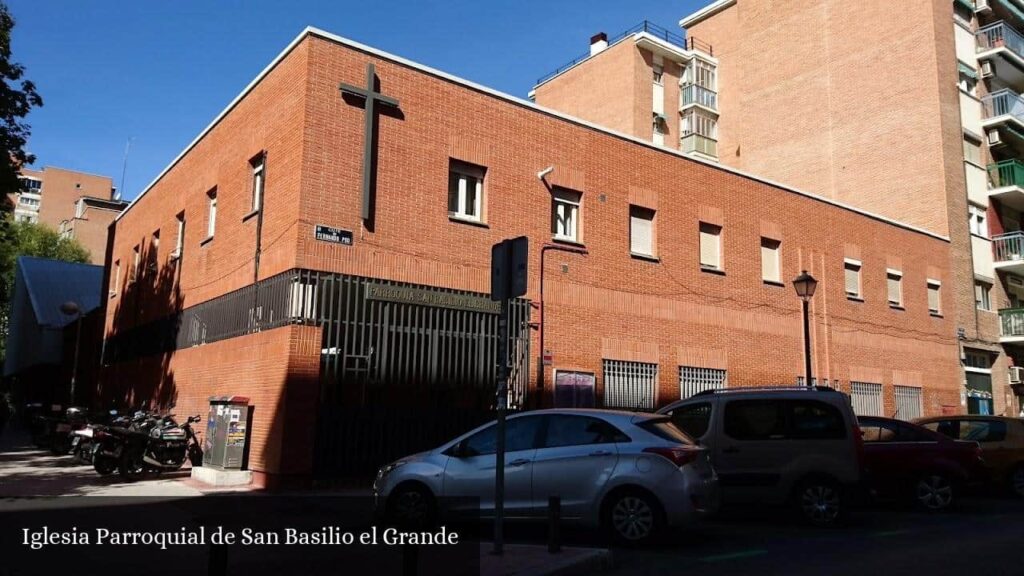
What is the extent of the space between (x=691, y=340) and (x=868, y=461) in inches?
268

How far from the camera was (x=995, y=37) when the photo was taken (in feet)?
104

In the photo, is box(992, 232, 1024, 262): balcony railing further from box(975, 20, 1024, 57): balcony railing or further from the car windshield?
the car windshield

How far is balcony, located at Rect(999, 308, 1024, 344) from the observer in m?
29.2

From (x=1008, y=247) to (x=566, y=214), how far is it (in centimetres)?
2166

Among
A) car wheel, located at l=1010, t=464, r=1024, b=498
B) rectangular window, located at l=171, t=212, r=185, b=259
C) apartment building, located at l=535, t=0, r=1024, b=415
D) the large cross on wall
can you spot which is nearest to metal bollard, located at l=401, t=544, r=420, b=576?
the large cross on wall

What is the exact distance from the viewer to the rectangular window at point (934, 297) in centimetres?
2672

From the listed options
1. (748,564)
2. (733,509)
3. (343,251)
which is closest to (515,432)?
(748,564)

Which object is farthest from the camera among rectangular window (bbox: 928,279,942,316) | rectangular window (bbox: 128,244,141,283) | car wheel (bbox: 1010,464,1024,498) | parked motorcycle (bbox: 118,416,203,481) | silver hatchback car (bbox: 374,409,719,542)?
rectangular window (bbox: 928,279,942,316)

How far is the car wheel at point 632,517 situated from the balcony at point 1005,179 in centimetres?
2827

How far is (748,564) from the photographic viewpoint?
7430mm

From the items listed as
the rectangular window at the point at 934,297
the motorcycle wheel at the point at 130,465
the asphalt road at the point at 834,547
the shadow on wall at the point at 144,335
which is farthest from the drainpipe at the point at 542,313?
the rectangular window at the point at 934,297

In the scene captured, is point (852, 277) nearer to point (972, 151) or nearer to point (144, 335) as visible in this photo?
point (972, 151)

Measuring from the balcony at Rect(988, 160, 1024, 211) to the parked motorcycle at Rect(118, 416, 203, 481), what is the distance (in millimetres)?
29419

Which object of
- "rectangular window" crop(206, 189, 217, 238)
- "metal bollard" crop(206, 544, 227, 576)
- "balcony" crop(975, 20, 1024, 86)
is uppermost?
"balcony" crop(975, 20, 1024, 86)
